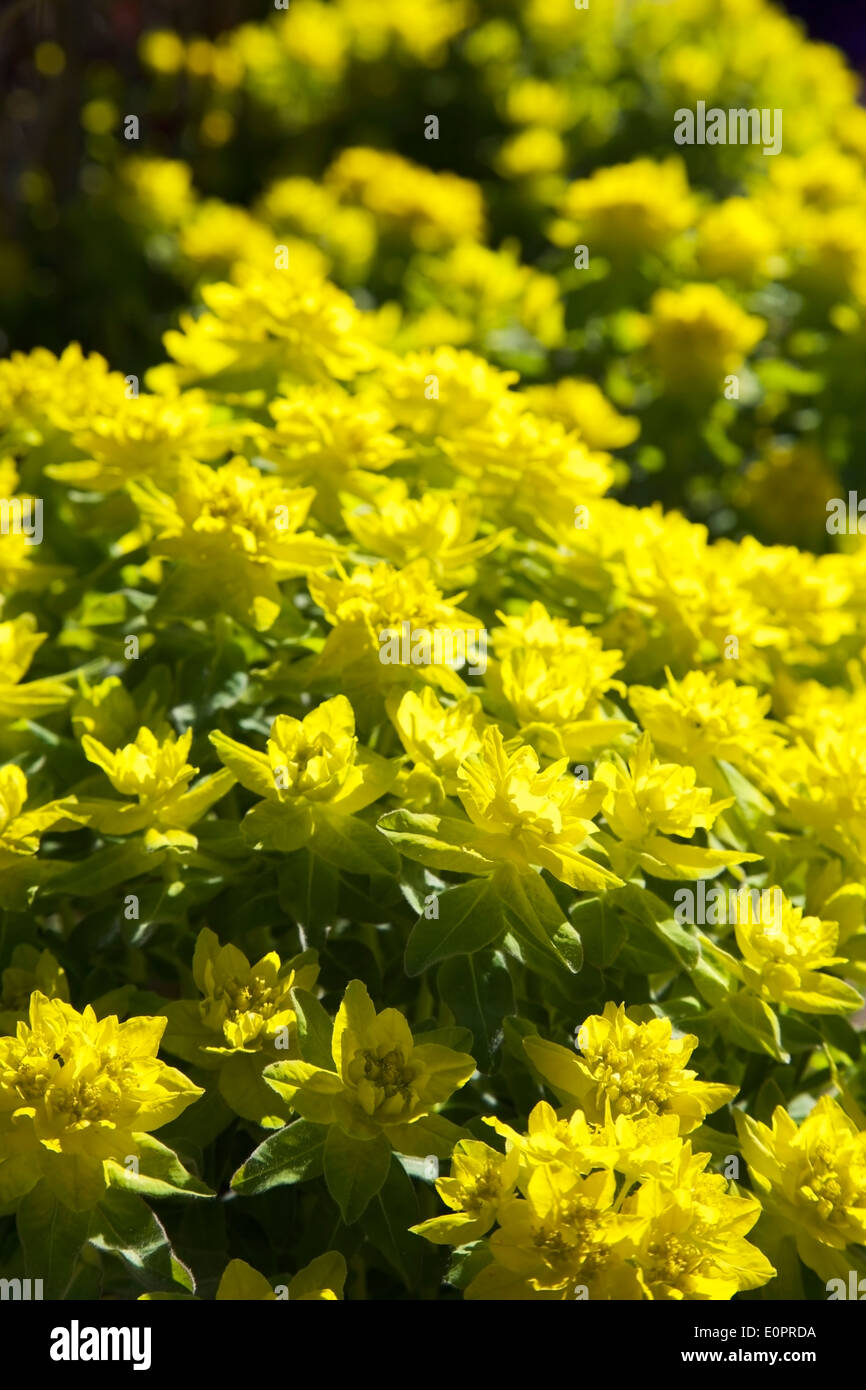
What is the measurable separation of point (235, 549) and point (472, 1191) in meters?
0.65

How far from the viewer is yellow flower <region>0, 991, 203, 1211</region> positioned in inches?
38.4

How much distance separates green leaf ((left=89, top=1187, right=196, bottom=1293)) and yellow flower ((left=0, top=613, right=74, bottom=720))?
1.66ft

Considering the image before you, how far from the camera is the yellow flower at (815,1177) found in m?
1.04

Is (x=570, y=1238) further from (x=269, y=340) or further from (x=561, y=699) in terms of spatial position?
(x=269, y=340)

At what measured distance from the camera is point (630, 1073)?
3.37ft

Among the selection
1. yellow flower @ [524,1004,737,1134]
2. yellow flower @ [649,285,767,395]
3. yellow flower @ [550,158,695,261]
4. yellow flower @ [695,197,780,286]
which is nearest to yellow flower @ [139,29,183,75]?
yellow flower @ [550,158,695,261]

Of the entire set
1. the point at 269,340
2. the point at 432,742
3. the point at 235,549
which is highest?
the point at 269,340

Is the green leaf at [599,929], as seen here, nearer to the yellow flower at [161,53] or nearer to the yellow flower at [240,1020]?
the yellow flower at [240,1020]

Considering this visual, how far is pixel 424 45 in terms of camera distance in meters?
3.61

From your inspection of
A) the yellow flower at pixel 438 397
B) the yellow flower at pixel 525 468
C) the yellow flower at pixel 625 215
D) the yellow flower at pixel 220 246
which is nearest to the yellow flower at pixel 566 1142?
the yellow flower at pixel 525 468

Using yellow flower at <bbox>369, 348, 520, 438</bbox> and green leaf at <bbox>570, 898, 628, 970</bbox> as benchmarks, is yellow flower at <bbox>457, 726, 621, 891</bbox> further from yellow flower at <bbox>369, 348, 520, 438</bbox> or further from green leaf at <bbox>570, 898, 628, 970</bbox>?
yellow flower at <bbox>369, 348, 520, 438</bbox>

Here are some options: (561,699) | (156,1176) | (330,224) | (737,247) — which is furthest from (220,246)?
(156,1176)
